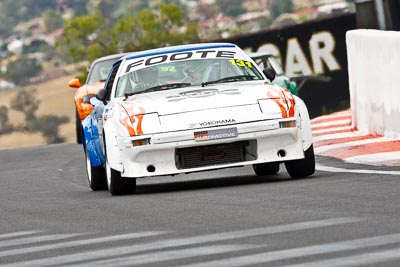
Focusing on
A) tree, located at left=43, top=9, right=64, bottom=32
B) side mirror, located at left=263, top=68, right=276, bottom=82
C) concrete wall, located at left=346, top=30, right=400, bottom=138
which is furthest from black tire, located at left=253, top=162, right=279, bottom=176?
tree, located at left=43, top=9, right=64, bottom=32

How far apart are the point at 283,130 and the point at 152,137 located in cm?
107

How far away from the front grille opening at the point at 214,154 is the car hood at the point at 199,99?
0.32 meters

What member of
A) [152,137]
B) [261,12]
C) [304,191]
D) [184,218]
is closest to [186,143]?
[152,137]

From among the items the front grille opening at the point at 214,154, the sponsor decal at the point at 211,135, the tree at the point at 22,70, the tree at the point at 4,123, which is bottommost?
the tree at the point at 4,123

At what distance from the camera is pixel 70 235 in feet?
30.8

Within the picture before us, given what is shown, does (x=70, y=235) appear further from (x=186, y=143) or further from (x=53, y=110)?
(x=53, y=110)

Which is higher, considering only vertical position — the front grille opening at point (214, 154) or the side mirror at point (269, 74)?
the side mirror at point (269, 74)

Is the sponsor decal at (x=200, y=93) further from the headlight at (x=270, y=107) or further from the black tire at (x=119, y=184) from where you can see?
the black tire at (x=119, y=184)

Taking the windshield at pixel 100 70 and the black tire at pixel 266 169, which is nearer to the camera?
the black tire at pixel 266 169

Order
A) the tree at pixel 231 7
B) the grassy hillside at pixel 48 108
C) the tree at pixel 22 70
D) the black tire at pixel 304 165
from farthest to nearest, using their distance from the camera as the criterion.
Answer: the tree at pixel 231 7, the tree at pixel 22 70, the grassy hillside at pixel 48 108, the black tire at pixel 304 165

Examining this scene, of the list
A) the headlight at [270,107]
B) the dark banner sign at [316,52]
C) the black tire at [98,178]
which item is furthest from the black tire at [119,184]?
the dark banner sign at [316,52]

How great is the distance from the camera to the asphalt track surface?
7594mm

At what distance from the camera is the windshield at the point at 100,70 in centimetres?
2475

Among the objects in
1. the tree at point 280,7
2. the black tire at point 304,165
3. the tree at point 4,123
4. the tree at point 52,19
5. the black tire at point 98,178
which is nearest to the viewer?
the black tire at point 304,165
